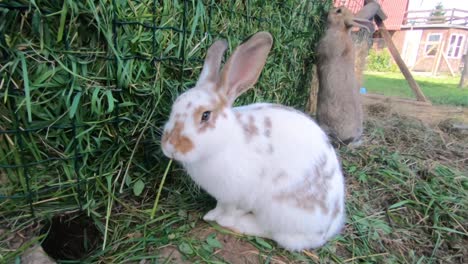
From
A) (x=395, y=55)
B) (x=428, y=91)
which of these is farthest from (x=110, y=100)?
(x=428, y=91)

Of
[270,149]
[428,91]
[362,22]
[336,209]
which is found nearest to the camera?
[270,149]

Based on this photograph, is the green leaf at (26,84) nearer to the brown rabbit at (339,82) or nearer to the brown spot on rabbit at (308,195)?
the brown spot on rabbit at (308,195)

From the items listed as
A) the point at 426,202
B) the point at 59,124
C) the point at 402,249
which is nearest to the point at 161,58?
the point at 59,124

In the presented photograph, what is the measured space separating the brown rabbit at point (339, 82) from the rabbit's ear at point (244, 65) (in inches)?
82.8

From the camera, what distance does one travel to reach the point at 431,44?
2070 cm

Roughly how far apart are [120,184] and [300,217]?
3.37 ft

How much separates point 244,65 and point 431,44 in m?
23.3

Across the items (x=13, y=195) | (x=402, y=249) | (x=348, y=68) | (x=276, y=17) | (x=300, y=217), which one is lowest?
(x=402, y=249)

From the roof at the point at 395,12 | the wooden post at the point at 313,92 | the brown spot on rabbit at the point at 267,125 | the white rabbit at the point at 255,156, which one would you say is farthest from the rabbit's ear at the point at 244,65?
the roof at the point at 395,12

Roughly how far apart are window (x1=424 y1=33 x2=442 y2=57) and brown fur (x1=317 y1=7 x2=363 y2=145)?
20.2 meters

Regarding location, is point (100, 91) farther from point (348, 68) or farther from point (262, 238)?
point (348, 68)

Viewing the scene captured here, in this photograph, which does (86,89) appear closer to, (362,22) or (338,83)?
(338,83)

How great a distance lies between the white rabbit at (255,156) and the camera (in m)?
1.58

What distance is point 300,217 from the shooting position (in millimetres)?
1721
